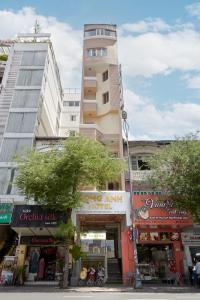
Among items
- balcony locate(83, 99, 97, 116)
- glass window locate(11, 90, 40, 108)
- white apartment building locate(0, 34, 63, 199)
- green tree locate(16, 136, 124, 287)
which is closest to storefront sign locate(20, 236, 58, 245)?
white apartment building locate(0, 34, 63, 199)

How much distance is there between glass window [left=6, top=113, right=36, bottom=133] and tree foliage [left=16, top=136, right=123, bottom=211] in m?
7.30

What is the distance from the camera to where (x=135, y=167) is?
24969mm

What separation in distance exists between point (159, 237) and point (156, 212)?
9.27 feet

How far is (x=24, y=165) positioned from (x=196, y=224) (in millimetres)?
14219

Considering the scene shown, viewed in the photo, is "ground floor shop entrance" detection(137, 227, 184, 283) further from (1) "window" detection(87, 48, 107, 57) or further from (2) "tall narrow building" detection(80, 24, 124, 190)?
(1) "window" detection(87, 48, 107, 57)

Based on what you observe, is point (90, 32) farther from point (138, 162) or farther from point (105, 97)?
point (138, 162)

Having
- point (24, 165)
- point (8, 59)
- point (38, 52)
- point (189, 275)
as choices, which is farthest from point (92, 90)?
point (189, 275)

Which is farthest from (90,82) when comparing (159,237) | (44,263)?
(44,263)

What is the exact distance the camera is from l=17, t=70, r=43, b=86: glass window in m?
28.6

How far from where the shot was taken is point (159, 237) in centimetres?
2175

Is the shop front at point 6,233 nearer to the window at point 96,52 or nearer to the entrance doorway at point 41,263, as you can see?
the entrance doorway at point 41,263

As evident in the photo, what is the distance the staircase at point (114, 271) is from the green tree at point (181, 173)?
729 cm

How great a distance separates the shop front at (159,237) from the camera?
20.1m

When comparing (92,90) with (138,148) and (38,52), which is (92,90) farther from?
(138,148)
